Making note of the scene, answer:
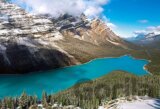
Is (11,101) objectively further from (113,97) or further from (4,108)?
(113,97)

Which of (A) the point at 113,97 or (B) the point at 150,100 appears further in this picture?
(A) the point at 113,97

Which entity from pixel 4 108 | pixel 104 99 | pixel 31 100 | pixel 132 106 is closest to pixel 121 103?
pixel 132 106

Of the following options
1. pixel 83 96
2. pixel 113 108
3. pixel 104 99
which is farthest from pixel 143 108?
pixel 83 96

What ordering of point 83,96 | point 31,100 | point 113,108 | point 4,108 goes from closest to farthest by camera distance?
1. point 113,108
2. point 4,108
3. point 31,100
4. point 83,96

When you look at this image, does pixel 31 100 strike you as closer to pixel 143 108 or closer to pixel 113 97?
pixel 113 97

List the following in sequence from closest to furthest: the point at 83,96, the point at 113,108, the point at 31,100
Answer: the point at 113,108, the point at 31,100, the point at 83,96

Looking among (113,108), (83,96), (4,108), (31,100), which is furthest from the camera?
(83,96)

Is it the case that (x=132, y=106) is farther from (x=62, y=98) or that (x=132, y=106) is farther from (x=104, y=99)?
(x=62, y=98)

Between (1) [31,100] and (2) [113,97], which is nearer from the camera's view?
(1) [31,100]
